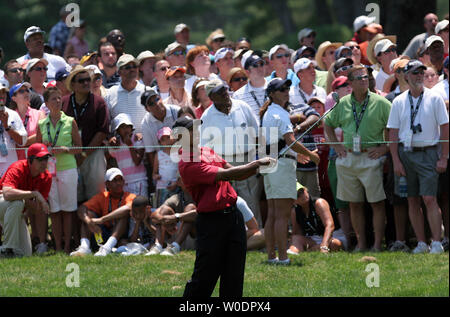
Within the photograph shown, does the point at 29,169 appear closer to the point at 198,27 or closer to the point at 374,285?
the point at 374,285

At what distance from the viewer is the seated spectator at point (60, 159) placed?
1293 cm

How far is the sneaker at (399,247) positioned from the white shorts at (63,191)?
395 cm

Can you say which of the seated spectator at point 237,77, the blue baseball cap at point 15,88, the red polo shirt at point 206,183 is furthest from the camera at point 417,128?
the blue baseball cap at point 15,88

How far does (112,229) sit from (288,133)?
9.00 ft

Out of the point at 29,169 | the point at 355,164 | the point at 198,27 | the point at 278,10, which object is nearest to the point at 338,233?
the point at 355,164

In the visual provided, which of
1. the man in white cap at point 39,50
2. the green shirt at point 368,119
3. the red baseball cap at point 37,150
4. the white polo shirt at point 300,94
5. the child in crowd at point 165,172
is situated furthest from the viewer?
the man in white cap at point 39,50

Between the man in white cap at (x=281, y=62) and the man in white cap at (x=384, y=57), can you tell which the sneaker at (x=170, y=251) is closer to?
the man in white cap at (x=281, y=62)

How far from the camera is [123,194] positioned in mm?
13078

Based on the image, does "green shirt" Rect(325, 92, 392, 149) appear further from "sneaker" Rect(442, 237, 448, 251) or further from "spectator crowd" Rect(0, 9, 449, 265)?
"sneaker" Rect(442, 237, 448, 251)

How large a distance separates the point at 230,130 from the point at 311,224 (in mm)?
1564

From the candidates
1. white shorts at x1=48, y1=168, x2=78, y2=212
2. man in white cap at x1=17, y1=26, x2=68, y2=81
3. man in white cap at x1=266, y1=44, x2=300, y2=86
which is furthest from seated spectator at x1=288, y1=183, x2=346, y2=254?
man in white cap at x1=17, y1=26, x2=68, y2=81

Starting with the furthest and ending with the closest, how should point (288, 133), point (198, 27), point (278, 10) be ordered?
point (198, 27) → point (278, 10) → point (288, 133)
